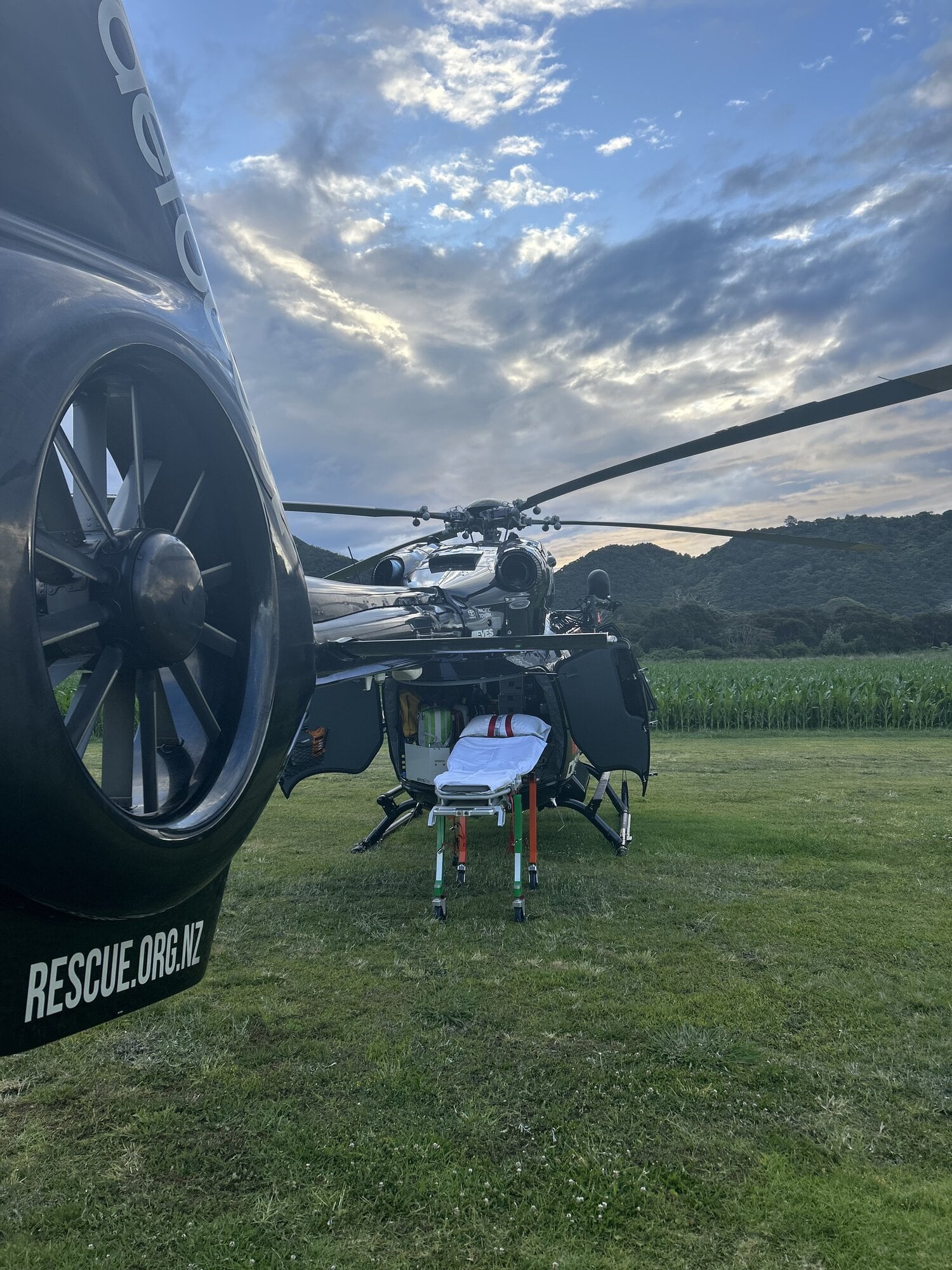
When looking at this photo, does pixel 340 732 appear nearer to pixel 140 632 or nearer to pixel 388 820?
pixel 388 820

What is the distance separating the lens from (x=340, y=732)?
7.52 meters

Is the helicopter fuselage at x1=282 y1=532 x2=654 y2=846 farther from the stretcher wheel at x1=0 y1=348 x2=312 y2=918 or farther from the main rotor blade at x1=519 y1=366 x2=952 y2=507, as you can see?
the stretcher wheel at x1=0 y1=348 x2=312 y2=918

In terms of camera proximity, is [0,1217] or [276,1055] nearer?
[0,1217]

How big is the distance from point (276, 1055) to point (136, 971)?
2336 millimetres

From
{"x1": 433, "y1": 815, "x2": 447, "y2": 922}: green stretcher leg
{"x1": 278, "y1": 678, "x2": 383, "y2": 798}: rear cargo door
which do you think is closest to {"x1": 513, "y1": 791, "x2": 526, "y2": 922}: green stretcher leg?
{"x1": 433, "y1": 815, "x2": 447, "y2": 922}: green stretcher leg

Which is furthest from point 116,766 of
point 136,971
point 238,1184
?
point 238,1184

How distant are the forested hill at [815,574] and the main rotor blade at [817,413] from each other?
2167 inches

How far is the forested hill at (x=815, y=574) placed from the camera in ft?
209

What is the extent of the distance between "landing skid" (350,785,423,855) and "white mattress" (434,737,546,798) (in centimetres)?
152

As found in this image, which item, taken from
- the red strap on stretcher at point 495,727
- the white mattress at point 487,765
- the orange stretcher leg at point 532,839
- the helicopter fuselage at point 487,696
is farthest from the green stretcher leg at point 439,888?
the helicopter fuselage at point 487,696

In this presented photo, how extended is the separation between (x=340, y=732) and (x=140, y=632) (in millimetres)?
5763

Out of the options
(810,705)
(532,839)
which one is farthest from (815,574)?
(532,839)

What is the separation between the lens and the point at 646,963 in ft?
16.3

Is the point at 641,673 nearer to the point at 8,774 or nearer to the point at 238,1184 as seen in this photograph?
the point at 238,1184
